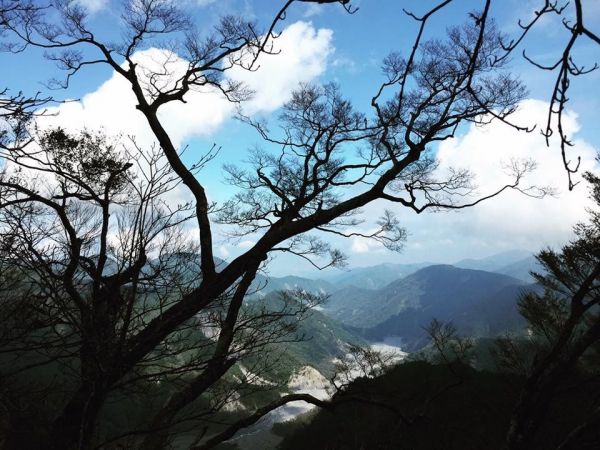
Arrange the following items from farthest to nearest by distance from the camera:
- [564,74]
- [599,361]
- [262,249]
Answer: [599,361] → [262,249] → [564,74]

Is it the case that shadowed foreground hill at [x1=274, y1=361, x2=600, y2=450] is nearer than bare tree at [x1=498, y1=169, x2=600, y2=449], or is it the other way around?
bare tree at [x1=498, y1=169, x2=600, y2=449]

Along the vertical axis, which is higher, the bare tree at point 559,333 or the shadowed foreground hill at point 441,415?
the bare tree at point 559,333

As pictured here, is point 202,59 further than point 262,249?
A: Yes

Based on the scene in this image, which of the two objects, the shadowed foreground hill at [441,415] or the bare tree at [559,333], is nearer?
the bare tree at [559,333]

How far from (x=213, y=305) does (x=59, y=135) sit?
5.44m

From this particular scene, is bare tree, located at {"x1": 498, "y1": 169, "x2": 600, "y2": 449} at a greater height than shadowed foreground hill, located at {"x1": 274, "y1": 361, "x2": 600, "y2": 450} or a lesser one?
greater

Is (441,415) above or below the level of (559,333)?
below

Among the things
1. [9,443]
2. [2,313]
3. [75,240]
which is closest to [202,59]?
[75,240]

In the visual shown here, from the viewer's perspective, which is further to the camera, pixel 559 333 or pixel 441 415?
pixel 441 415

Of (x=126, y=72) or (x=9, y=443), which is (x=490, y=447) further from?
(x=126, y=72)

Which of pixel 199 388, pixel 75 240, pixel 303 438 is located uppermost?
pixel 75 240

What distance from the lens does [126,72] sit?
6656 mm

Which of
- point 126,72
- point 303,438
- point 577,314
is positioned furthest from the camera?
point 303,438

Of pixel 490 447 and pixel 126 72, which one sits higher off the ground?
pixel 126 72
